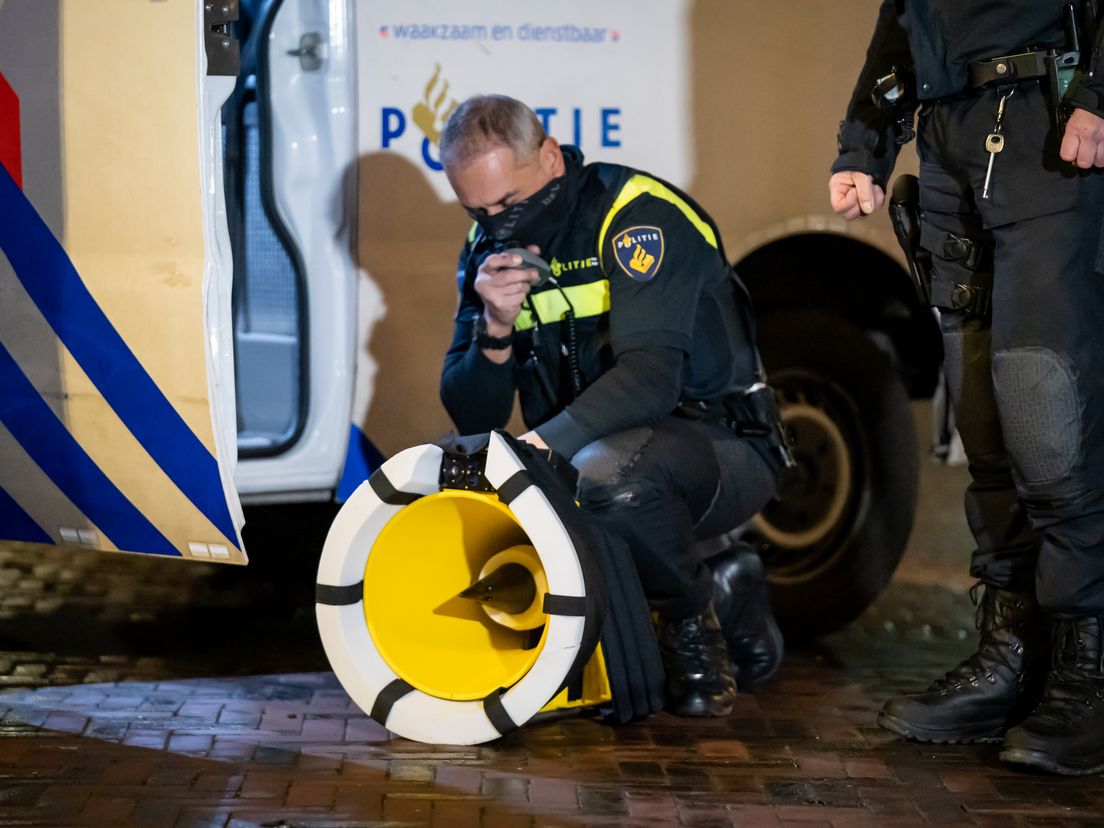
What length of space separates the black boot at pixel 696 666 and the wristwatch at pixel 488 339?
2.43ft

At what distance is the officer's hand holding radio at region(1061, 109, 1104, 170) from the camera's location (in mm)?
2629

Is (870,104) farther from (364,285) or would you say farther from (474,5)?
(364,285)

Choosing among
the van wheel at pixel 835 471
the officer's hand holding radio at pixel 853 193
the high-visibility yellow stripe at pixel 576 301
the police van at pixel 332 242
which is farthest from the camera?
the van wheel at pixel 835 471

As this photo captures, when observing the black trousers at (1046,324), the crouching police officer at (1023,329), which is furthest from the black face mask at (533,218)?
the black trousers at (1046,324)

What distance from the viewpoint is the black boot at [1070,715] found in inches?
109

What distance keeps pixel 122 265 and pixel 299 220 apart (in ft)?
2.55

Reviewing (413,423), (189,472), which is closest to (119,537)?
(189,472)

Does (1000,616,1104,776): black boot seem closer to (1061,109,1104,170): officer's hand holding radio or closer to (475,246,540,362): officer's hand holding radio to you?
(1061,109,1104,170): officer's hand holding radio

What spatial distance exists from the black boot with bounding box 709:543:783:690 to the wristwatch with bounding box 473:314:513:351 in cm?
75

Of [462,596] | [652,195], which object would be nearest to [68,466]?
[462,596]

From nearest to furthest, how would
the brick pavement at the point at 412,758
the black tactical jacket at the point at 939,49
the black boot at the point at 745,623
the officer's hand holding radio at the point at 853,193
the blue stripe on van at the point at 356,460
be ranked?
the brick pavement at the point at 412,758 → the black tactical jacket at the point at 939,49 → the officer's hand holding radio at the point at 853,193 → the black boot at the point at 745,623 → the blue stripe on van at the point at 356,460

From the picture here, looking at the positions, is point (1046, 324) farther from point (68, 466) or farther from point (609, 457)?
point (68, 466)

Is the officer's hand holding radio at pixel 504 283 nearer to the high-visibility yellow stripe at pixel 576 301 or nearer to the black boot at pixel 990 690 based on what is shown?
the high-visibility yellow stripe at pixel 576 301

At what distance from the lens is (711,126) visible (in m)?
3.72
